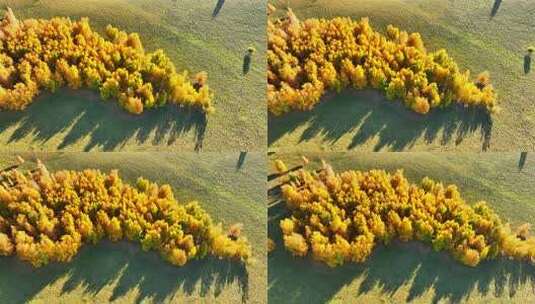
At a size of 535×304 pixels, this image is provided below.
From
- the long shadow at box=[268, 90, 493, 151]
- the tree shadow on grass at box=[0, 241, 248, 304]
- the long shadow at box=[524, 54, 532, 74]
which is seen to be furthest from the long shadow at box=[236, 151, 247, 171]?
the long shadow at box=[524, 54, 532, 74]

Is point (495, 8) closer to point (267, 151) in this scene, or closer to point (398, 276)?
point (267, 151)

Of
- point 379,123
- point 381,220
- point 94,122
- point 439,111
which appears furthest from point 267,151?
point 439,111

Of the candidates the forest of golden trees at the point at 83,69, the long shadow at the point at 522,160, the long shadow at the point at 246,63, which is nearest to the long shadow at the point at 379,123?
the long shadow at the point at 522,160

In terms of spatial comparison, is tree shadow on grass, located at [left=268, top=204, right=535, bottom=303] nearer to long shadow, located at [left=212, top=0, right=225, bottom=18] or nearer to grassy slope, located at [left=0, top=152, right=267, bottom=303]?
grassy slope, located at [left=0, top=152, right=267, bottom=303]

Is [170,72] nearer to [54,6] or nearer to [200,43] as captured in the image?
[200,43]

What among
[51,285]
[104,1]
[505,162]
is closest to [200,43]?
[104,1]

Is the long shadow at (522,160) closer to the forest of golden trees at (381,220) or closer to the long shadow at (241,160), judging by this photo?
the forest of golden trees at (381,220)
